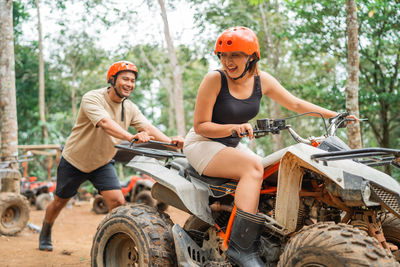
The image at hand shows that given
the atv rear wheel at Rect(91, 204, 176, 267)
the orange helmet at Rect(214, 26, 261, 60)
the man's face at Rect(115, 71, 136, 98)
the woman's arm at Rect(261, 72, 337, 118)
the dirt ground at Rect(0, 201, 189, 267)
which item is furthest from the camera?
the dirt ground at Rect(0, 201, 189, 267)

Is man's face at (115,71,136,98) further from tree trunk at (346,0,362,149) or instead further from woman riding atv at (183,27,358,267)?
Result: tree trunk at (346,0,362,149)

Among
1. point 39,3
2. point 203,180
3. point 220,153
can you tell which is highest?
point 39,3

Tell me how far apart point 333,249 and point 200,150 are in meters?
1.43

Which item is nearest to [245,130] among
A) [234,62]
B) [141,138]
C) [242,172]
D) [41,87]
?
[242,172]

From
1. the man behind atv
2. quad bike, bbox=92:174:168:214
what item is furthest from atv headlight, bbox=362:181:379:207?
quad bike, bbox=92:174:168:214

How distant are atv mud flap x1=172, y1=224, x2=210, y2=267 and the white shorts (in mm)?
542

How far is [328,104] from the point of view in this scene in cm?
1289

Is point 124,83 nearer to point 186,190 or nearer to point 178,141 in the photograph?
point 178,141

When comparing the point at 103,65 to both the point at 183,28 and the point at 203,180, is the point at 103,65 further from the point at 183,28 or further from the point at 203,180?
the point at 203,180

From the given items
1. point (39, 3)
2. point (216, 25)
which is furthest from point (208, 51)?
point (39, 3)

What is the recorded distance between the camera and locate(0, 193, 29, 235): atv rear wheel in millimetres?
7851

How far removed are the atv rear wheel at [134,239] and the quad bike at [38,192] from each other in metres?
11.0

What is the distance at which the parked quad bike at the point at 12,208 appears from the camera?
25.8 ft

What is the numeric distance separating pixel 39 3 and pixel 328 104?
16.0m
